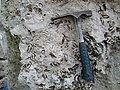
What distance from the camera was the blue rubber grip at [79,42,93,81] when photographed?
2.09ft

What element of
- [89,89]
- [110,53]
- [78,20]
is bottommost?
[89,89]

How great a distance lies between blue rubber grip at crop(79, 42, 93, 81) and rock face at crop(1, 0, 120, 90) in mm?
26

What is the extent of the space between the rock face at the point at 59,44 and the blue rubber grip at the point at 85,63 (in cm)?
3

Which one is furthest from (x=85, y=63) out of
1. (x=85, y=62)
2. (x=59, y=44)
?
(x=59, y=44)

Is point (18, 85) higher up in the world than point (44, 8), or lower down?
lower down

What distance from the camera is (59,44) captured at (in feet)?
2.21

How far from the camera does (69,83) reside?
647 millimetres

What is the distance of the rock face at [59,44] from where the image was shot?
2.15 ft

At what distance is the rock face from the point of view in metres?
0.66

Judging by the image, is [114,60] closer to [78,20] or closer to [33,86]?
[78,20]

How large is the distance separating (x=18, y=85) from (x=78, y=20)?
301mm

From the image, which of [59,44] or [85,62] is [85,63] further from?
[59,44]

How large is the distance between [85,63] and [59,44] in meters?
0.11

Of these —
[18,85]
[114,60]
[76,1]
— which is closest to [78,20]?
[76,1]
